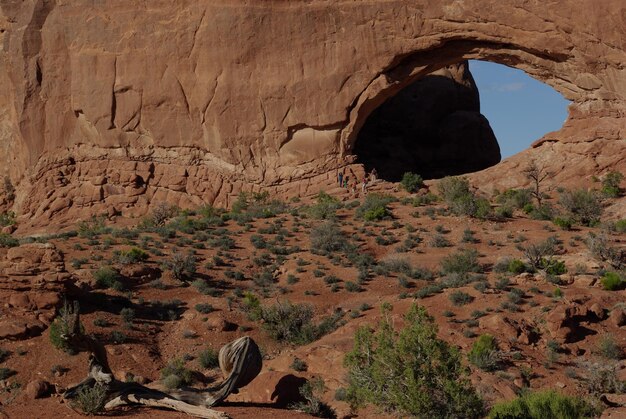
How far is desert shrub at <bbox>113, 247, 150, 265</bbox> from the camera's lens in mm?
20500

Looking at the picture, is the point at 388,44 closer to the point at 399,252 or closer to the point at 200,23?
the point at 200,23

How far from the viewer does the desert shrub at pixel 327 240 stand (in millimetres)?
22469

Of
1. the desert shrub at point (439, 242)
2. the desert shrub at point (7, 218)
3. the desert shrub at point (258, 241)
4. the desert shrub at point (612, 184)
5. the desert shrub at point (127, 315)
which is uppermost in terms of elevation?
the desert shrub at point (612, 184)

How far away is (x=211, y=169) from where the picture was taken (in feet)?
106

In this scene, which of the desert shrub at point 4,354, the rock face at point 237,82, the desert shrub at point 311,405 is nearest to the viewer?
the desert shrub at point 311,405

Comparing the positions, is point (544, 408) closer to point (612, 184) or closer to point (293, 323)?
point (293, 323)

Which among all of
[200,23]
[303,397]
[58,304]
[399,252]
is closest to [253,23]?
[200,23]

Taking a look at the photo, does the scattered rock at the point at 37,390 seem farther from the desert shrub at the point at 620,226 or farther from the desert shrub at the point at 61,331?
the desert shrub at the point at 620,226

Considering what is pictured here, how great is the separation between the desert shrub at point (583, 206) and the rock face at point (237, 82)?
3.11m

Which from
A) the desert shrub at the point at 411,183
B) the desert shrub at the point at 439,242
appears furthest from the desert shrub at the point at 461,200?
the desert shrub at the point at 439,242

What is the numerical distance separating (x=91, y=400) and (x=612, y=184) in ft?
71.8

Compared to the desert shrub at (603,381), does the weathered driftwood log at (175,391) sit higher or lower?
higher

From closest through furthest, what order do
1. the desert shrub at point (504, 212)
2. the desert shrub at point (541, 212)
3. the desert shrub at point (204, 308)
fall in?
the desert shrub at point (204, 308) → the desert shrub at point (504, 212) → the desert shrub at point (541, 212)

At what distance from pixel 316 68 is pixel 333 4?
2.70 meters
